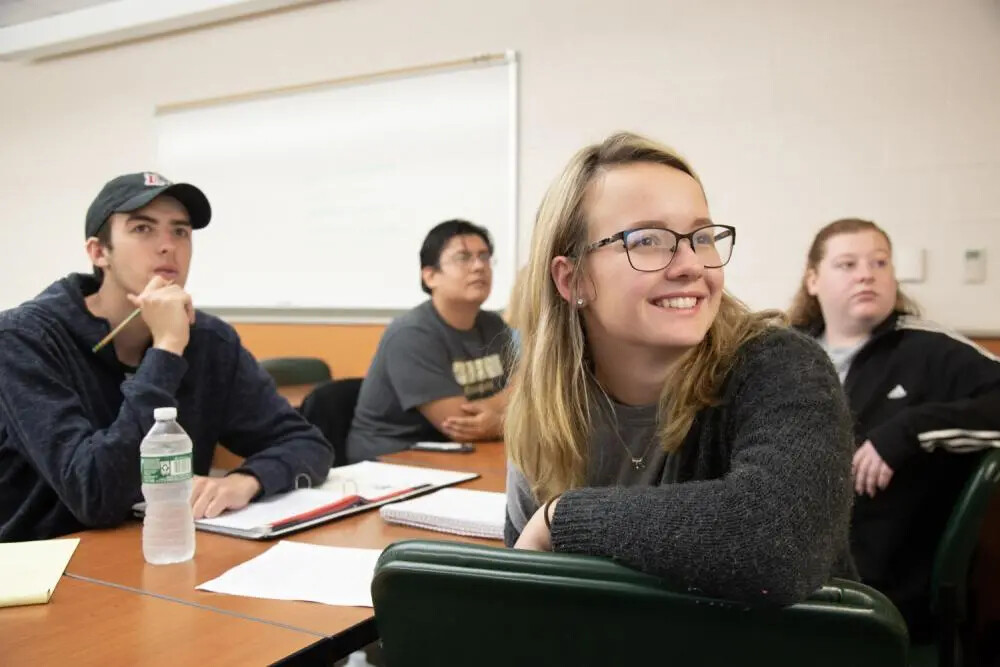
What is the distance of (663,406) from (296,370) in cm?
288

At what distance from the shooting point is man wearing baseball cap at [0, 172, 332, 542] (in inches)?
56.6

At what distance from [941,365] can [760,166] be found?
4.34 ft

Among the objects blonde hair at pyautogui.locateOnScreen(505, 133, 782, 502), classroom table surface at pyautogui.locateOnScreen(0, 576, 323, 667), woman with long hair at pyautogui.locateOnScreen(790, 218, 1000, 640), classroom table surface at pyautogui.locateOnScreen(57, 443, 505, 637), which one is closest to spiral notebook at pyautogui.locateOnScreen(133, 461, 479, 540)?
classroom table surface at pyautogui.locateOnScreen(57, 443, 505, 637)

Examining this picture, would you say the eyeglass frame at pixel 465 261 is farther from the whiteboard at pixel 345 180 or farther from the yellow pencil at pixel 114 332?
the yellow pencil at pixel 114 332

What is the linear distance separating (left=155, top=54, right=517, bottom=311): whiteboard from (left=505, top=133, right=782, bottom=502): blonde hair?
97.0 inches

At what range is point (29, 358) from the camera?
4.92ft

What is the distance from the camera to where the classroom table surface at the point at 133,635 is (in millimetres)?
910

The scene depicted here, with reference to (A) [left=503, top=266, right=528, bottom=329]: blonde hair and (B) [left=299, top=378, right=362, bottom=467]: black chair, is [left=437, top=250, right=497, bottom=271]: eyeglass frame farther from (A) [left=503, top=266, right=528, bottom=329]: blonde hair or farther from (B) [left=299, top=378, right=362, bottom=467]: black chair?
(A) [left=503, top=266, right=528, bottom=329]: blonde hair

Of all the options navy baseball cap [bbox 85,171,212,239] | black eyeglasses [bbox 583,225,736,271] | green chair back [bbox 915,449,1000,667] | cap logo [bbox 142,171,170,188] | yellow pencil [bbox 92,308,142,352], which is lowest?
green chair back [bbox 915,449,1000,667]

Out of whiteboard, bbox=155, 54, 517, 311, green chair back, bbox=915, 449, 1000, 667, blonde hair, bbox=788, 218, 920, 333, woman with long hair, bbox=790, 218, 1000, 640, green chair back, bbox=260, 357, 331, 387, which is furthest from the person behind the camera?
whiteboard, bbox=155, 54, 517, 311

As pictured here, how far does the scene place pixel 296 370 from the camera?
376cm

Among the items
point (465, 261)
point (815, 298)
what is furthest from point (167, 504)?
point (815, 298)

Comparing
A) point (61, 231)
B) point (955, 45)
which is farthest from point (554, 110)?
point (61, 231)

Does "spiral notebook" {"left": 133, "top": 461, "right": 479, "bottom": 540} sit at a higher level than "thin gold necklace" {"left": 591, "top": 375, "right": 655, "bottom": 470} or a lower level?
lower
